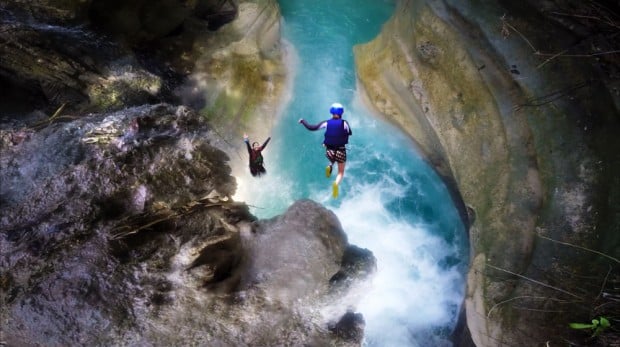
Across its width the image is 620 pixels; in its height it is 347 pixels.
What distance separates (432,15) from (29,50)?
550 centimetres

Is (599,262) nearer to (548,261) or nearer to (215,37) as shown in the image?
(548,261)

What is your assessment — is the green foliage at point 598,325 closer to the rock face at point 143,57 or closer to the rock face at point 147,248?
the rock face at point 147,248

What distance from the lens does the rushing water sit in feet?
22.0

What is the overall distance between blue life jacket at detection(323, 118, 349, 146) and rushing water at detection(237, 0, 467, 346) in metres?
1.97

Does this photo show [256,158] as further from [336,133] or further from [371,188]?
[371,188]

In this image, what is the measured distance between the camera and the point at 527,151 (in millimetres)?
4785

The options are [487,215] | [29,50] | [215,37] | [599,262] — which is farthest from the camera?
[215,37]

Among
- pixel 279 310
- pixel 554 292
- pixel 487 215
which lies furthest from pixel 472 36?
pixel 279 310

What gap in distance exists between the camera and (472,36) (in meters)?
5.20

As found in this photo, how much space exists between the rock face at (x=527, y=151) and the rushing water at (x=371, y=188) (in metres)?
1.37

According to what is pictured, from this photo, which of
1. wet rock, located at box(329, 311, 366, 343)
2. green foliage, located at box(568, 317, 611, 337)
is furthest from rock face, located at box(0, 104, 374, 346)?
green foliage, located at box(568, 317, 611, 337)

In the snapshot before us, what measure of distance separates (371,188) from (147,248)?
4494 millimetres

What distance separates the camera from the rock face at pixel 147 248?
10.6 ft

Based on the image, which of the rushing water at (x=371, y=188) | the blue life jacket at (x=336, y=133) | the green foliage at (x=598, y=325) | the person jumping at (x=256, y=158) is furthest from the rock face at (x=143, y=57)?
the green foliage at (x=598, y=325)
